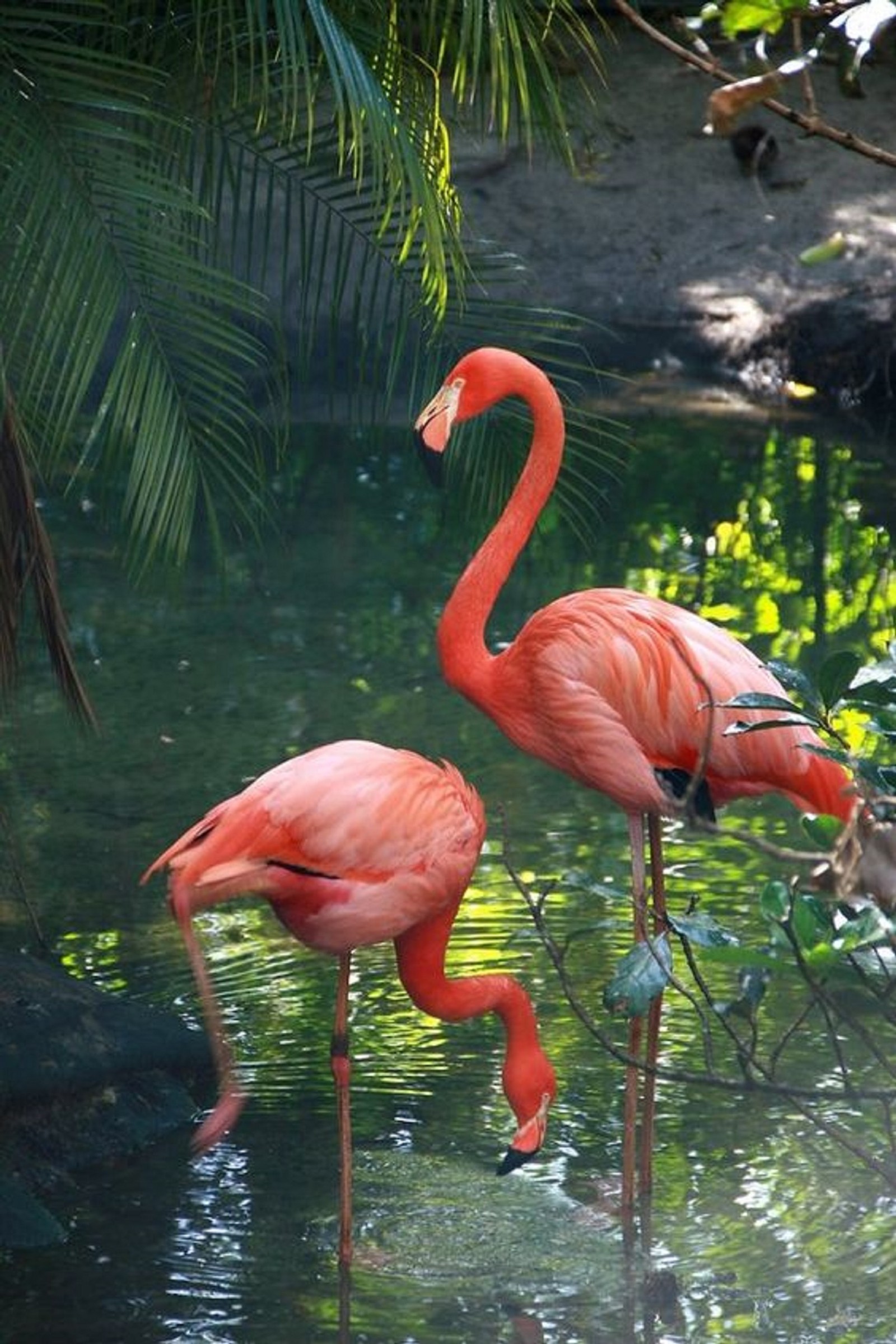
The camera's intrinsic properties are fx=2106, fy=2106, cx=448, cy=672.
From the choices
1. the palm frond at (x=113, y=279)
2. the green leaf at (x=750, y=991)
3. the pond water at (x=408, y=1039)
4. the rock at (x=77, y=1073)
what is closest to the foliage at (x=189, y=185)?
the palm frond at (x=113, y=279)

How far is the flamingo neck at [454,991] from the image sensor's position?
3.68m

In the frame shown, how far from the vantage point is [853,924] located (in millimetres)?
2016

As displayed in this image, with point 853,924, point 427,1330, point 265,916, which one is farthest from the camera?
point 265,916

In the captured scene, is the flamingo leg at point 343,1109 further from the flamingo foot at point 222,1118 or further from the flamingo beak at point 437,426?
the flamingo beak at point 437,426

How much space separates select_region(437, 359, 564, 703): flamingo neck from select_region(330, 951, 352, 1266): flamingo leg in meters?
0.56

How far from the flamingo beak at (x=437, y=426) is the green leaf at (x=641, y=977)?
1457 mm

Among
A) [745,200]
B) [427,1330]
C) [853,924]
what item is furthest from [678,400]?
[853,924]

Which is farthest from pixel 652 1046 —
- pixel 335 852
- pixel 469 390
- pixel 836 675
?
pixel 836 675

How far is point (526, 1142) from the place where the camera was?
3.61 metres

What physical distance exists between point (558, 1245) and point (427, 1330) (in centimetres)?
37

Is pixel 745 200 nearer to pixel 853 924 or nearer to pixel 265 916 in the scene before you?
pixel 265 916

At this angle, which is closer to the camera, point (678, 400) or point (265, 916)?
point (265, 916)

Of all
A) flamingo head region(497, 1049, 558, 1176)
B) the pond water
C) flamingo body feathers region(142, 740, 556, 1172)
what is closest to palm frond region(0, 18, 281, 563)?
flamingo body feathers region(142, 740, 556, 1172)

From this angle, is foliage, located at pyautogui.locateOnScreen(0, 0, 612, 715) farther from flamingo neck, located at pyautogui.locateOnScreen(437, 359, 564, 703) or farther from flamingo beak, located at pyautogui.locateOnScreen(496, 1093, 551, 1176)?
A: flamingo beak, located at pyautogui.locateOnScreen(496, 1093, 551, 1176)
